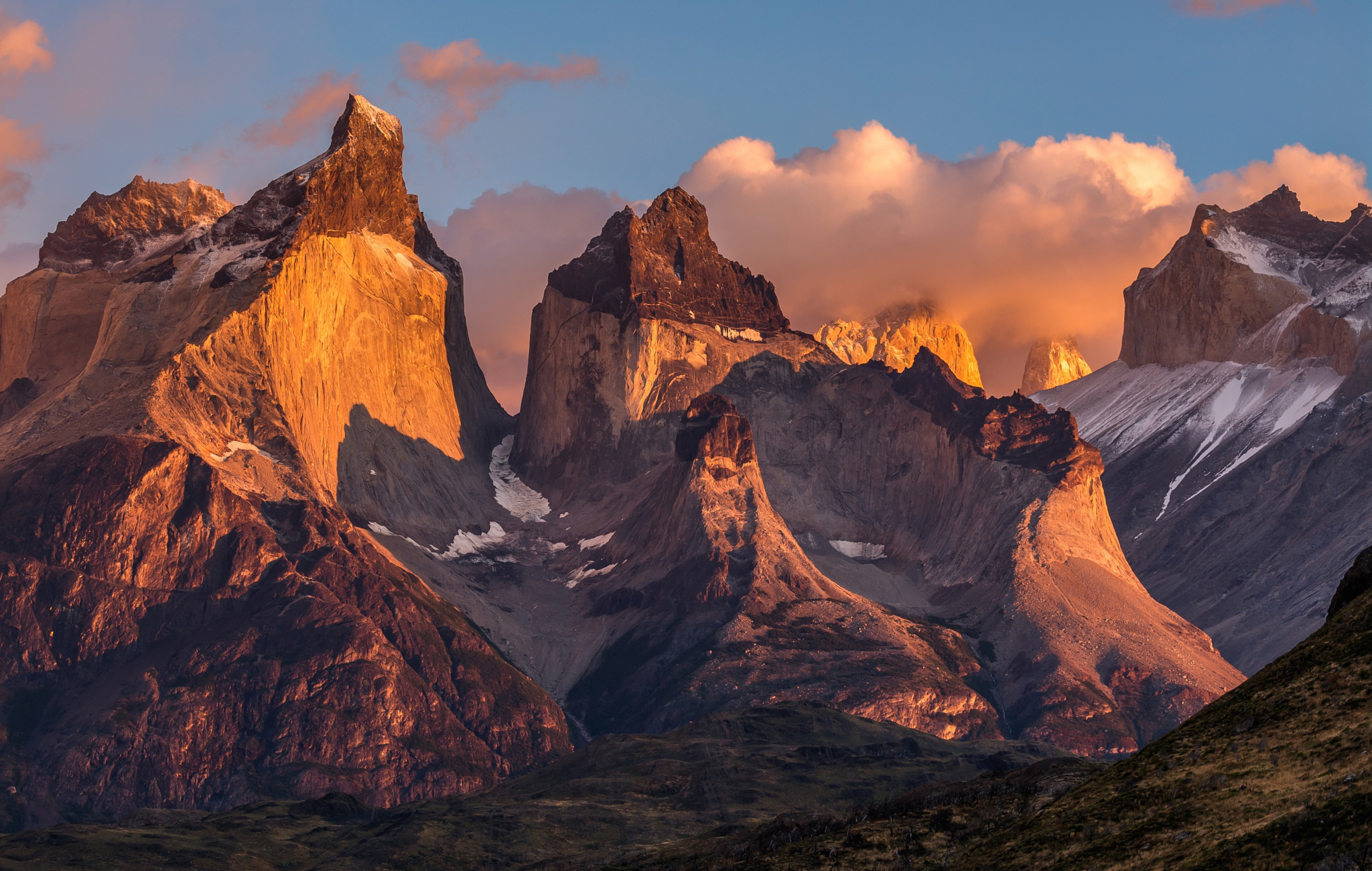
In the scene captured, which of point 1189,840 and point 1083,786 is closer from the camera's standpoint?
point 1189,840

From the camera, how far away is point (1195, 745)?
73.2 metres

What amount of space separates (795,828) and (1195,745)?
61942 millimetres

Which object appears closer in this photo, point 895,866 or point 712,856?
point 895,866

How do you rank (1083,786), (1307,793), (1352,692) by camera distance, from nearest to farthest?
(1307,793) → (1352,692) → (1083,786)

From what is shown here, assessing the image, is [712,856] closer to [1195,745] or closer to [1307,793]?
[1195,745]

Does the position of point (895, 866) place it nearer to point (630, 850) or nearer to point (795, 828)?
point (795, 828)

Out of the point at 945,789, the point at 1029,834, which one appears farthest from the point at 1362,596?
the point at 945,789

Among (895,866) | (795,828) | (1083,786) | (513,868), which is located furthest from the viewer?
(513,868)

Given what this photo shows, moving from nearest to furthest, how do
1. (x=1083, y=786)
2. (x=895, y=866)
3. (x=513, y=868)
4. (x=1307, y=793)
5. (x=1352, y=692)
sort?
(x=1307, y=793)
(x=1352, y=692)
(x=1083, y=786)
(x=895, y=866)
(x=513, y=868)

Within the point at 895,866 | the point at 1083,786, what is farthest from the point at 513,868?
the point at 1083,786

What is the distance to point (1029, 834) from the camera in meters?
75.5

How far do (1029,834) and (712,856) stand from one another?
64.8 metres

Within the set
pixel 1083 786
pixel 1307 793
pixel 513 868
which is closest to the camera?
pixel 1307 793

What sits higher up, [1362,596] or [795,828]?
[1362,596]
